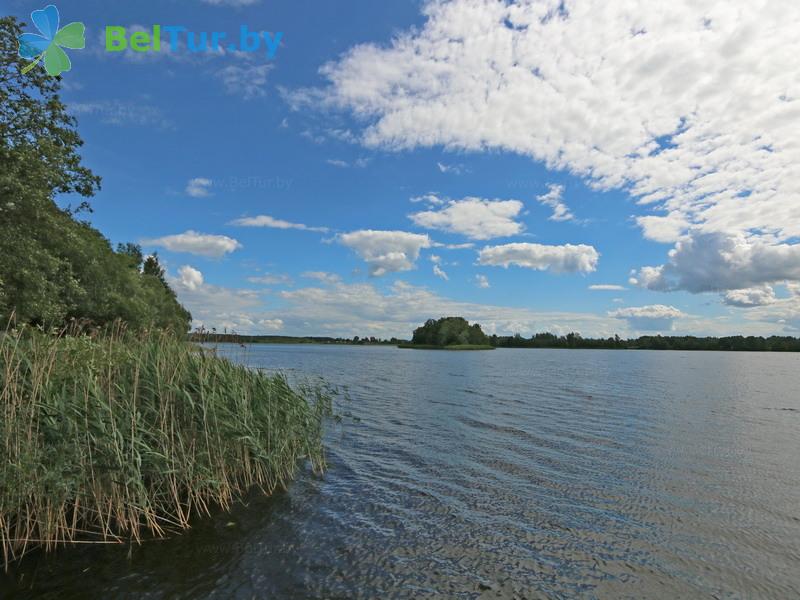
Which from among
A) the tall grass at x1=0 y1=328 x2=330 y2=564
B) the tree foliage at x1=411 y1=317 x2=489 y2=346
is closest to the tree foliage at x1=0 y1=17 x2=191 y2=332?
the tall grass at x1=0 y1=328 x2=330 y2=564

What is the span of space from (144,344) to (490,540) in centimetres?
930

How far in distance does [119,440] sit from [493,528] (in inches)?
310

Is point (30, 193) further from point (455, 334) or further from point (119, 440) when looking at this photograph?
point (455, 334)

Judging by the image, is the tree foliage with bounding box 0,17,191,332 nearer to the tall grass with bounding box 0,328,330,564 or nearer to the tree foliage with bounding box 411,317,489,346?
the tall grass with bounding box 0,328,330,564

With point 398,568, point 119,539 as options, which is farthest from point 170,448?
point 398,568

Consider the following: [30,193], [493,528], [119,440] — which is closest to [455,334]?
[30,193]

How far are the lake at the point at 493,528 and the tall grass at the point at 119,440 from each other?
0.65m

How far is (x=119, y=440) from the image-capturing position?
8.48m

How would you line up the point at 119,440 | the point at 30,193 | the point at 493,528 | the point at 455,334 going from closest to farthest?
the point at 119,440, the point at 493,528, the point at 30,193, the point at 455,334

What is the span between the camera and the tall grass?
758cm

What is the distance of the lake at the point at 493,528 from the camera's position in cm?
752

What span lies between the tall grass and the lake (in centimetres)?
65

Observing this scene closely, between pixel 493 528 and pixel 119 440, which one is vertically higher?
pixel 119 440

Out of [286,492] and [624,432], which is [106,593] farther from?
[624,432]
